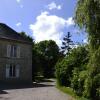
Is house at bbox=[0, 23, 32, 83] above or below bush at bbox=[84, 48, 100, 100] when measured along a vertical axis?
above

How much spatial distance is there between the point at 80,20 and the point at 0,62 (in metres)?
30.2

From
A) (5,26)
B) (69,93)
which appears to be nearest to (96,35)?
(69,93)

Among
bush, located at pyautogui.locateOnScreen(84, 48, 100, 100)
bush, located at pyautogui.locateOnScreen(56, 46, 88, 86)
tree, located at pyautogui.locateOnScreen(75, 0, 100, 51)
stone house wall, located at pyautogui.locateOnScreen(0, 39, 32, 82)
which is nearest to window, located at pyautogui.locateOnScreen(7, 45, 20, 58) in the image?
stone house wall, located at pyautogui.locateOnScreen(0, 39, 32, 82)

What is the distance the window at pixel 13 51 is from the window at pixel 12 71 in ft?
5.25

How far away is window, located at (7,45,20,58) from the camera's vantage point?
44275 mm

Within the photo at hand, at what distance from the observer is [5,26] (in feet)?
157

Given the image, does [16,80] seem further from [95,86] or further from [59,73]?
[95,86]

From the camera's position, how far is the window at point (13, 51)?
145 ft

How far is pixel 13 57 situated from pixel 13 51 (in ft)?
2.92

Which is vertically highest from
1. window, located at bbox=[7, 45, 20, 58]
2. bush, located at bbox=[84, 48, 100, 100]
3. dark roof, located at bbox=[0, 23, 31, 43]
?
dark roof, located at bbox=[0, 23, 31, 43]

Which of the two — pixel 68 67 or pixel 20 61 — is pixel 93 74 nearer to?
pixel 68 67

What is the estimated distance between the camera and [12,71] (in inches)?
1752

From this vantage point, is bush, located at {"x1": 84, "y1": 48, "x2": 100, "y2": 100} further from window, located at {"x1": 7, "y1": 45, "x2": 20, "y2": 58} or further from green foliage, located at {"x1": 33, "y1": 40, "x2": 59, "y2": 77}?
green foliage, located at {"x1": 33, "y1": 40, "x2": 59, "y2": 77}

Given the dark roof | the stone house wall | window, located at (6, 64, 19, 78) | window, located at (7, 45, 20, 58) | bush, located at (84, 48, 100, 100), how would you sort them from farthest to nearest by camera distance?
window, located at (7, 45, 20, 58)
window, located at (6, 64, 19, 78)
the dark roof
the stone house wall
bush, located at (84, 48, 100, 100)
